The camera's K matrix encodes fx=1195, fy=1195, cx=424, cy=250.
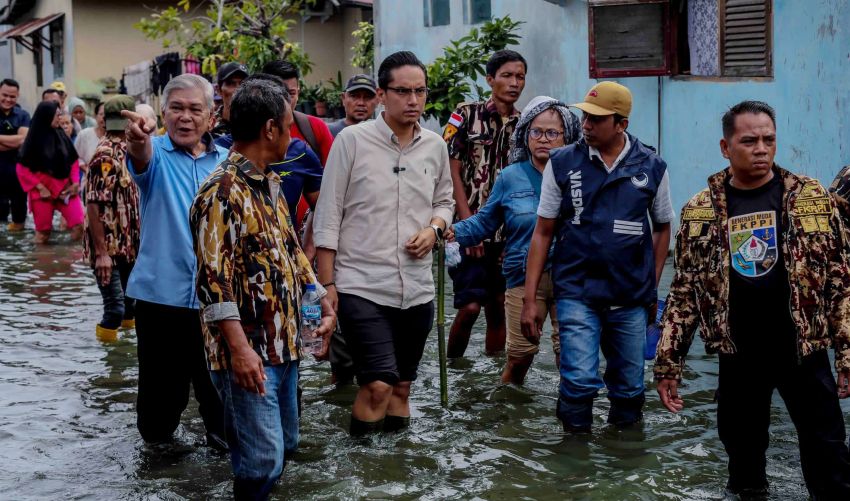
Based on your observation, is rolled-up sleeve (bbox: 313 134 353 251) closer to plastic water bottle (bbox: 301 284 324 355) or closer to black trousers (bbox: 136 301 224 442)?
black trousers (bbox: 136 301 224 442)

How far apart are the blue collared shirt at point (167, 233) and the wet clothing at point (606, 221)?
5.84 feet

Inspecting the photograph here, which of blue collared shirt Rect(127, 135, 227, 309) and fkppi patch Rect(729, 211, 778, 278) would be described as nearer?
fkppi patch Rect(729, 211, 778, 278)

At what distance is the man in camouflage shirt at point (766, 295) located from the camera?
487 centimetres

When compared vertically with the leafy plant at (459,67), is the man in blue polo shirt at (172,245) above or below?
below

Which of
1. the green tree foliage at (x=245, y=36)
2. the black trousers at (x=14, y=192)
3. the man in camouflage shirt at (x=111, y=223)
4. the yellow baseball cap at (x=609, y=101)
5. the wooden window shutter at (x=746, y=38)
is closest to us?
the yellow baseball cap at (x=609, y=101)

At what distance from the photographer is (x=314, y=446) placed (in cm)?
652

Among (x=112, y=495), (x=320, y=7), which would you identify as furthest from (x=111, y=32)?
(x=112, y=495)

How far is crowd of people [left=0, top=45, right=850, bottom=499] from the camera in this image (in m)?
4.77

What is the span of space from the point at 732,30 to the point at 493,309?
196 inches

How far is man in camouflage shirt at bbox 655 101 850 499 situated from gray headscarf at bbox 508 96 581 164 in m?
1.92

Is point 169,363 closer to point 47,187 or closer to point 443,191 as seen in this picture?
point 443,191

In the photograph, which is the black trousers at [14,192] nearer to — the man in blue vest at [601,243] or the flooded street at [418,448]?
the flooded street at [418,448]

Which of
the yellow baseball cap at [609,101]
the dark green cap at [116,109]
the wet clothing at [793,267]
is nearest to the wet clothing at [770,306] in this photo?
the wet clothing at [793,267]

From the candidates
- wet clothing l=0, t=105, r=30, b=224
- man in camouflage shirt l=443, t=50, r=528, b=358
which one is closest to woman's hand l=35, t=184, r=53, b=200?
wet clothing l=0, t=105, r=30, b=224
